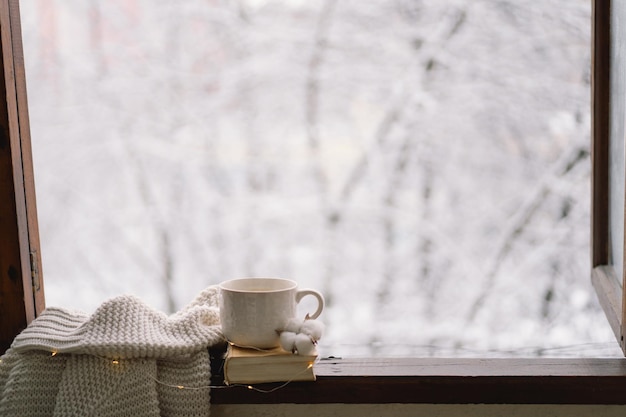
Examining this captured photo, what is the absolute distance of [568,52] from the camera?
224 centimetres

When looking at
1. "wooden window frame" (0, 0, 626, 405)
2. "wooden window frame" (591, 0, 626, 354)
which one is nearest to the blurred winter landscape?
"wooden window frame" (591, 0, 626, 354)

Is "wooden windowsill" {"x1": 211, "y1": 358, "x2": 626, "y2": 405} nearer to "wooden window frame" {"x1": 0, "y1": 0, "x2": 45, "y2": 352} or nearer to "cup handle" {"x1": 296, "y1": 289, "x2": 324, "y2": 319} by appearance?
"cup handle" {"x1": 296, "y1": 289, "x2": 324, "y2": 319}

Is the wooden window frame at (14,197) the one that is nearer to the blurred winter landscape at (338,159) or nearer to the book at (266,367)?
the book at (266,367)

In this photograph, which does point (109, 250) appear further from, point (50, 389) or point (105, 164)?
point (50, 389)

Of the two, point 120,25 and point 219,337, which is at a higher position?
point 120,25

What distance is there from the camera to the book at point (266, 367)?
0.89 meters

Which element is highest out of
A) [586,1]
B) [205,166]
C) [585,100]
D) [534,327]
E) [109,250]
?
[586,1]

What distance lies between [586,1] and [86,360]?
86.7 inches

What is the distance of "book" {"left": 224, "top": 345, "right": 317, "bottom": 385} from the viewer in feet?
2.91

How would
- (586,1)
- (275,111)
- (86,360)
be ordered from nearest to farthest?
(86,360) → (586,1) → (275,111)

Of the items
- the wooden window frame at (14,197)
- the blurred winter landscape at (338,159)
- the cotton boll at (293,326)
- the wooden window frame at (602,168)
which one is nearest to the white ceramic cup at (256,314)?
the cotton boll at (293,326)

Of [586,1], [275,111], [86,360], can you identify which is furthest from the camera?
[275,111]

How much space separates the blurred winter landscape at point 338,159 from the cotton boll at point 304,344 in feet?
4.68

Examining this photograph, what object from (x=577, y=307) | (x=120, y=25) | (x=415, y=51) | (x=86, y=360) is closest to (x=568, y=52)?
(x=415, y=51)
